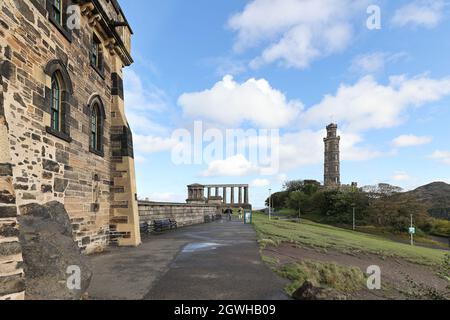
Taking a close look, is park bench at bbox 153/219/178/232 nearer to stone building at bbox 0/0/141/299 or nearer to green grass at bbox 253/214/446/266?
stone building at bbox 0/0/141/299

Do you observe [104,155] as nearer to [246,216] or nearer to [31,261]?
[31,261]

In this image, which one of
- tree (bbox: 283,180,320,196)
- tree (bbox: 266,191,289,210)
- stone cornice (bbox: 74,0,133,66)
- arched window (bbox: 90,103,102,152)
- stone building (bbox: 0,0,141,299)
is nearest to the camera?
stone building (bbox: 0,0,141,299)

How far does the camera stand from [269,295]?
209 inches

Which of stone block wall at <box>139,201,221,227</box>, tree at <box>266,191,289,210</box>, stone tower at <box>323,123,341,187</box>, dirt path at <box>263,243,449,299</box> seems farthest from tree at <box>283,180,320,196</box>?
dirt path at <box>263,243,449,299</box>

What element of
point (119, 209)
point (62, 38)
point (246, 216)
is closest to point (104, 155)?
point (119, 209)

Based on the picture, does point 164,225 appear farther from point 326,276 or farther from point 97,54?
point 326,276

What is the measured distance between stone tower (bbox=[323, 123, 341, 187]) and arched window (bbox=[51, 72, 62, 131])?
336ft

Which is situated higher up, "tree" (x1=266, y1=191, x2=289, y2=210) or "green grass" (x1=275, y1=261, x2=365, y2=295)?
"green grass" (x1=275, y1=261, x2=365, y2=295)

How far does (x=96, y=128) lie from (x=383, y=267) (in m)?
14.4

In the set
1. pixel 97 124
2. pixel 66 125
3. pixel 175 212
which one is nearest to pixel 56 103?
pixel 66 125

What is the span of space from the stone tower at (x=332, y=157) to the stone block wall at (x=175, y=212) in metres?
81.5

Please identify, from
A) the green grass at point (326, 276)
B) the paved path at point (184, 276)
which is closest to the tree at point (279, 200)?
the paved path at point (184, 276)

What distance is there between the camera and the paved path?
5.36m

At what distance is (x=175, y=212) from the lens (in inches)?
830
